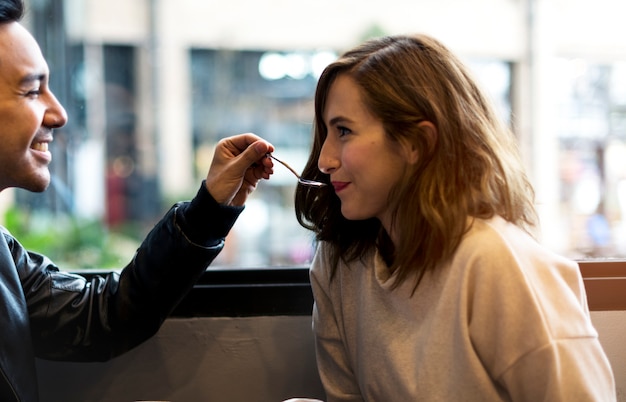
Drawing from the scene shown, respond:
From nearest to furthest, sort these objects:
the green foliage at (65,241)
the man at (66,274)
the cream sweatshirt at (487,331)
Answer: the cream sweatshirt at (487,331), the man at (66,274), the green foliage at (65,241)

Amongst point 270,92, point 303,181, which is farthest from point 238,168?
point 270,92

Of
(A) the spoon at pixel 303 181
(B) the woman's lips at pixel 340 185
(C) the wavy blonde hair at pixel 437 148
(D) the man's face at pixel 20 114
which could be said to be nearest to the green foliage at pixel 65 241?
(D) the man's face at pixel 20 114

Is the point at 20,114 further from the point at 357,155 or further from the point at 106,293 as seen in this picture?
the point at 357,155

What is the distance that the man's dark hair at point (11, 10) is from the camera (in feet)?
4.20

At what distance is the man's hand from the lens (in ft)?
4.27

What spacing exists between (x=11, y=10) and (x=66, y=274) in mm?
560

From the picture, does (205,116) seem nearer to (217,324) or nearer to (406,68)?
(217,324)

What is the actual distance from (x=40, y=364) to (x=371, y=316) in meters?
0.82

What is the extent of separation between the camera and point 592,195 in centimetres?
218

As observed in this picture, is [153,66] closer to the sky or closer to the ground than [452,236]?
closer to the sky

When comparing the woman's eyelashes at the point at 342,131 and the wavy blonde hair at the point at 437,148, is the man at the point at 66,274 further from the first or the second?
the wavy blonde hair at the point at 437,148

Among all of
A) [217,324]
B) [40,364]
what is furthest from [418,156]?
[40,364]

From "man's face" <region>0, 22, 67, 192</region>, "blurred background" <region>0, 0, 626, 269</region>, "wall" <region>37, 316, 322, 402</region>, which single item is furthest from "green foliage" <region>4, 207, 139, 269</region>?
"man's face" <region>0, 22, 67, 192</region>

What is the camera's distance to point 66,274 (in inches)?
56.6
